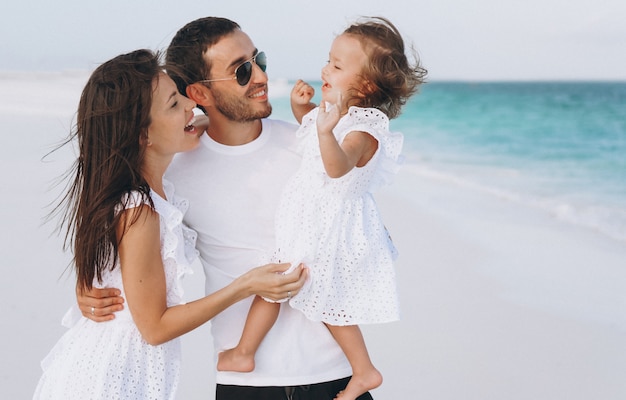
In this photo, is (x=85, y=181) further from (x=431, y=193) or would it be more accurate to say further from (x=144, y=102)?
(x=431, y=193)

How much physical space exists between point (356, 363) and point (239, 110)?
1.00 m

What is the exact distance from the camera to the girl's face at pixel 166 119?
2.55 metres

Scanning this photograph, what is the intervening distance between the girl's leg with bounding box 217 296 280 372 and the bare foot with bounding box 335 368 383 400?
1.15 feet

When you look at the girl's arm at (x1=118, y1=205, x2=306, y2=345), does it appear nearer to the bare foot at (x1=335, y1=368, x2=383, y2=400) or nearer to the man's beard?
the bare foot at (x1=335, y1=368, x2=383, y2=400)

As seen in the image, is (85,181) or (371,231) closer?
(85,181)

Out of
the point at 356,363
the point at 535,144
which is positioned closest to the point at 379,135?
the point at 356,363

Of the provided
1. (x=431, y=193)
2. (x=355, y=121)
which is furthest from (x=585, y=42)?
(x=355, y=121)

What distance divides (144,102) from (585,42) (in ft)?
128

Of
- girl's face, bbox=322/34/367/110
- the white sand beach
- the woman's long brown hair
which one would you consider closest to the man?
girl's face, bbox=322/34/367/110

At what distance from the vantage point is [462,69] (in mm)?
41062

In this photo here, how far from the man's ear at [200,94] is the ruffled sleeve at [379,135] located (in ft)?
1.74

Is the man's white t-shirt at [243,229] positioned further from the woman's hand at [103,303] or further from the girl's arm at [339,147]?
the woman's hand at [103,303]

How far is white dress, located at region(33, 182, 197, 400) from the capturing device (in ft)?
8.14

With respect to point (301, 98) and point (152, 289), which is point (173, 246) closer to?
point (152, 289)
